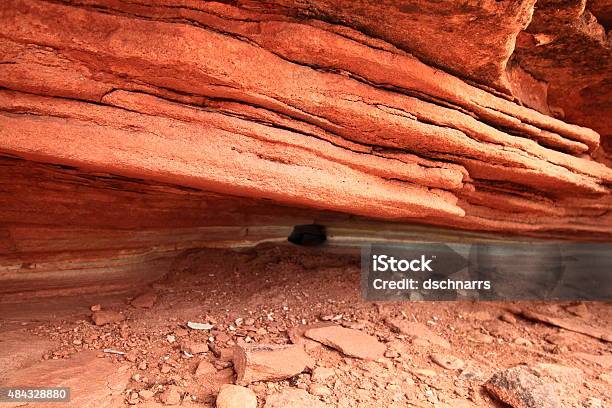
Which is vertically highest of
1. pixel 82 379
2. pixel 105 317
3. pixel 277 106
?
pixel 277 106

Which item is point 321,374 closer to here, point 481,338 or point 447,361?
point 447,361

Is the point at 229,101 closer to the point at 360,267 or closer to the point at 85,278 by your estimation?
the point at 85,278

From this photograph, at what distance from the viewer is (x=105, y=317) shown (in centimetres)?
348

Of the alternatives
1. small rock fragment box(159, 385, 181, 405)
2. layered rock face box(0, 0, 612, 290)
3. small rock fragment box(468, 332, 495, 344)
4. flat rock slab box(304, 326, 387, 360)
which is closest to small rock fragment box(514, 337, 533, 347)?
small rock fragment box(468, 332, 495, 344)

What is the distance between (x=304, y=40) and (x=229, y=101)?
2.11 feet

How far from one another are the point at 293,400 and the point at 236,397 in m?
0.35

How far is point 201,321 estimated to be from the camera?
3.50m

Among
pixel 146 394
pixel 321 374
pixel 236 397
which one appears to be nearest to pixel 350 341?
pixel 321 374

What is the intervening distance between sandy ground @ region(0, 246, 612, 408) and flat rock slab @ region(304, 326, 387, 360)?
7 centimetres

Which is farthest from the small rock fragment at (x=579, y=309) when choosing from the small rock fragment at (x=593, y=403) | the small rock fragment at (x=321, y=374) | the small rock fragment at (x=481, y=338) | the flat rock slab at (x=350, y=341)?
the small rock fragment at (x=321, y=374)

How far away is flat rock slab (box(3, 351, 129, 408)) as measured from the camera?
7.97 ft

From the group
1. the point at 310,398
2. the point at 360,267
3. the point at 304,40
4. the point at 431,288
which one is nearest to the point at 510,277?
the point at 431,288

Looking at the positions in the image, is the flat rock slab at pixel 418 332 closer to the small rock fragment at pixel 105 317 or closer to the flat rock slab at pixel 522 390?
the flat rock slab at pixel 522 390

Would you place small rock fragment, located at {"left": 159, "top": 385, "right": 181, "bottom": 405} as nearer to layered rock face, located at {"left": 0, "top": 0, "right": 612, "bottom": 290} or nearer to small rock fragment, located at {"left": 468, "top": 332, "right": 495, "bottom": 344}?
layered rock face, located at {"left": 0, "top": 0, "right": 612, "bottom": 290}
